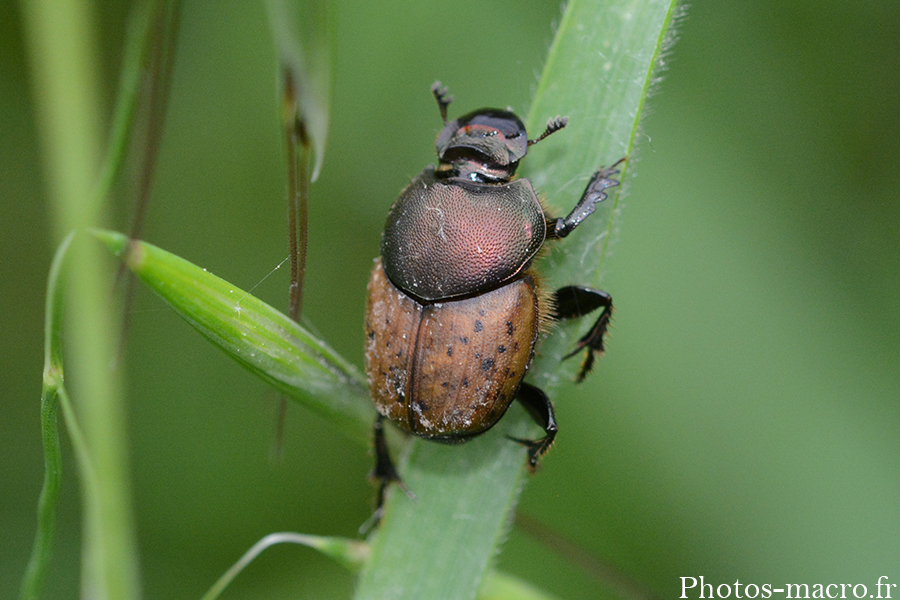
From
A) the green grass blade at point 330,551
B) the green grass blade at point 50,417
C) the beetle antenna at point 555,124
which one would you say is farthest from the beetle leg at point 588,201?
the green grass blade at point 50,417

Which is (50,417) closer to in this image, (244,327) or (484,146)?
(244,327)

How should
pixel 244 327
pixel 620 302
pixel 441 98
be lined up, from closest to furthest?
pixel 244 327
pixel 441 98
pixel 620 302

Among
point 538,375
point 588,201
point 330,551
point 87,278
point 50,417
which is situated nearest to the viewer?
point 50,417

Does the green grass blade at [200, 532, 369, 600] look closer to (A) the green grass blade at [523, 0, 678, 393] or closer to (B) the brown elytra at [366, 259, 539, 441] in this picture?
(B) the brown elytra at [366, 259, 539, 441]

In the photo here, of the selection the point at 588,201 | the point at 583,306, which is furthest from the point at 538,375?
the point at 588,201

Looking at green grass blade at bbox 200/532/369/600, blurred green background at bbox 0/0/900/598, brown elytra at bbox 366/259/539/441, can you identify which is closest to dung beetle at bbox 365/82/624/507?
brown elytra at bbox 366/259/539/441

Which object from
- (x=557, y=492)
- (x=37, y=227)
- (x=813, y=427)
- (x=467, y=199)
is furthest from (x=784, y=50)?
(x=37, y=227)
